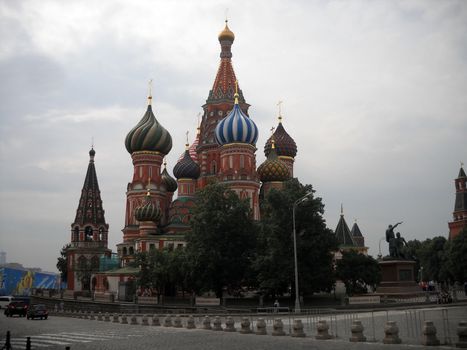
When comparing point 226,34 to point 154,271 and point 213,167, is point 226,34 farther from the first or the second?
point 154,271

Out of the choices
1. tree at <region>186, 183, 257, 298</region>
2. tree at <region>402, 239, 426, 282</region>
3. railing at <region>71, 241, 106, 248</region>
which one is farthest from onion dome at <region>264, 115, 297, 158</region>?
tree at <region>186, 183, 257, 298</region>

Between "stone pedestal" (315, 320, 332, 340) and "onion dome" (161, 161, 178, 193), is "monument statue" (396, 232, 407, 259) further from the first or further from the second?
"onion dome" (161, 161, 178, 193)

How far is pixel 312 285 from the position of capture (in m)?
44.7

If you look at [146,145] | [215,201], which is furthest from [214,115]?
[215,201]

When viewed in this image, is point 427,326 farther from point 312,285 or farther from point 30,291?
point 30,291

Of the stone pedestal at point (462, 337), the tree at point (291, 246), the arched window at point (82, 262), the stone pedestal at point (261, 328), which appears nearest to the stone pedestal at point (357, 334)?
the stone pedestal at point (462, 337)

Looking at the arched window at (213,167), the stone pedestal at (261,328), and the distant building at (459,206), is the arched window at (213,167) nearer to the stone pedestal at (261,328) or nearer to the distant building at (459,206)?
the distant building at (459,206)

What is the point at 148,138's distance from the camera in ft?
252

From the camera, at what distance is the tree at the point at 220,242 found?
48.4 meters

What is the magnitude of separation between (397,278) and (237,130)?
103 ft

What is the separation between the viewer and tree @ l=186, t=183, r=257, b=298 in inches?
1905

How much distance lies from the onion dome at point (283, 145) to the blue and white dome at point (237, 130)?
19302mm

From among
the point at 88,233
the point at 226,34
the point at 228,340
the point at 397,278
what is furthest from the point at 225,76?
the point at 228,340

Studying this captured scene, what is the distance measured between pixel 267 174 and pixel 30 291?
4596 cm
